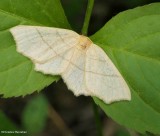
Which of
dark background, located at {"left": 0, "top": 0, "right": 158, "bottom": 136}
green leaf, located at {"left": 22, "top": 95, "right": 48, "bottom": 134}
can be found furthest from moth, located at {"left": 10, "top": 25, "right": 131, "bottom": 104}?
dark background, located at {"left": 0, "top": 0, "right": 158, "bottom": 136}

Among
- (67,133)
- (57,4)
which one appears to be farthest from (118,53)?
(67,133)

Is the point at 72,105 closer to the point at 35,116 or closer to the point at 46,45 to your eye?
the point at 35,116

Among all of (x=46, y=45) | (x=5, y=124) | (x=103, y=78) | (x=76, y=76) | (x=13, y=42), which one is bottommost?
(x=5, y=124)

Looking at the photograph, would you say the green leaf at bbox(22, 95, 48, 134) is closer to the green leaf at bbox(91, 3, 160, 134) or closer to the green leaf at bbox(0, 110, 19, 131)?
the green leaf at bbox(0, 110, 19, 131)

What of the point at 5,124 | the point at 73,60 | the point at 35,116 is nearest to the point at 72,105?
the point at 35,116

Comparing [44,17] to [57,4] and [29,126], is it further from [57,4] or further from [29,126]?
[29,126]

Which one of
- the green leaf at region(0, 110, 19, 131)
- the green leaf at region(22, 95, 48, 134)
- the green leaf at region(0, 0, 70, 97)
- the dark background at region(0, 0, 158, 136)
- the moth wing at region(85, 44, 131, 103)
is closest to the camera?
the green leaf at region(0, 0, 70, 97)
